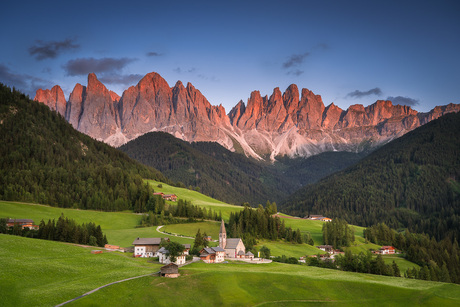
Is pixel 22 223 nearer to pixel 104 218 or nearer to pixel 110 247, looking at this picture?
pixel 110 247

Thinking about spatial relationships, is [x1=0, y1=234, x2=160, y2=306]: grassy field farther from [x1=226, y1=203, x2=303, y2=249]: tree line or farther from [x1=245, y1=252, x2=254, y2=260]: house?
[x1=226, y1=203, x2=303, y2=249]: tree line

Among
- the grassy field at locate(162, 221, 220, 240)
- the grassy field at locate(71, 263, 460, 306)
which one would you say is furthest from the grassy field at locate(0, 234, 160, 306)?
the grassy field at locate(162, 221, 220, 240)

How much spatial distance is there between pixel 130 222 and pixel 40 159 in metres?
62.1

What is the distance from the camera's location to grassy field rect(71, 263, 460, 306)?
59.5 meters

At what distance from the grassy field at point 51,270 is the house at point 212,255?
13395mm

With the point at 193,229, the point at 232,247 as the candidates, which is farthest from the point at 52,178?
the point at 232,247

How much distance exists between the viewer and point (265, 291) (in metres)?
67.0

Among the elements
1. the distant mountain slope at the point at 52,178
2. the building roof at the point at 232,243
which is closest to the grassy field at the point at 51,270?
the building roof at the point at 232,243

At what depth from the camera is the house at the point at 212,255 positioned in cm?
9325

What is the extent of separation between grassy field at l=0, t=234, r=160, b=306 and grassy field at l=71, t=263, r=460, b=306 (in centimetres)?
502

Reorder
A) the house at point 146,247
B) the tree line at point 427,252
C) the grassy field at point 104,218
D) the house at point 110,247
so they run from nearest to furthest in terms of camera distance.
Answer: the house at point 146,247 < the house at point 110,247 < the tree line at point 427,252 < the grassy field at point 104,218

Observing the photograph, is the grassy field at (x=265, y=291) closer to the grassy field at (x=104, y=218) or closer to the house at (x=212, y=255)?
the house at (x=212, y=255)

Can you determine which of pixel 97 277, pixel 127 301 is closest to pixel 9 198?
pixel 97 277

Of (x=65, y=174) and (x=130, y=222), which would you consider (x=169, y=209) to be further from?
(x=65, y=174)
